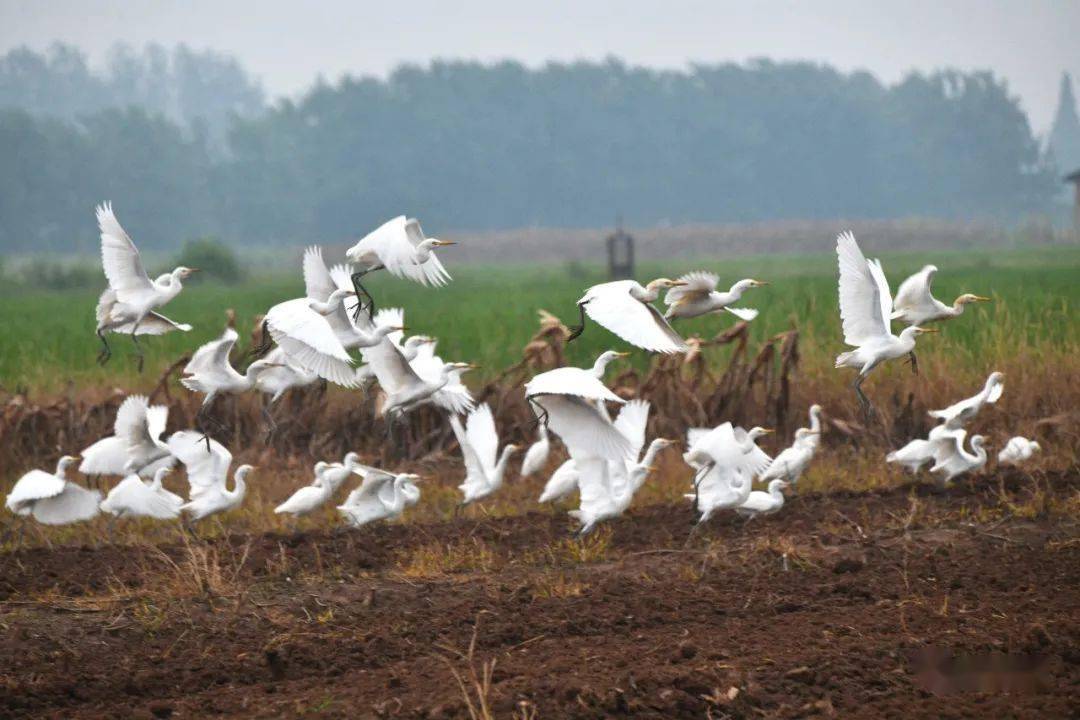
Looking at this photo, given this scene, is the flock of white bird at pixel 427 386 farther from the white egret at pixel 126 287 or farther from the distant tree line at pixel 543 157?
the distant tree line at pixel 543 157

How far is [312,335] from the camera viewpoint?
7879 mm

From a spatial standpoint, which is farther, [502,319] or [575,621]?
[502,319]

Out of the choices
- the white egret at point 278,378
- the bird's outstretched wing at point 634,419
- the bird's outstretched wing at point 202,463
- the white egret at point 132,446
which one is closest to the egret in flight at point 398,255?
the white egret at point 278,378

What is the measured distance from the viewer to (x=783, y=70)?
254 feet

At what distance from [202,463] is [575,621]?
3920 mm

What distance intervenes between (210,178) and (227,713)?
187 feet

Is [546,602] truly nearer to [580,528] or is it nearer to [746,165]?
[580,528]

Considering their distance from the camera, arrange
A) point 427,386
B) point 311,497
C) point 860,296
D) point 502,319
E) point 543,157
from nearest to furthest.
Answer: point 860,296 → point 427,386 → point 311,497 → point 502,319 → point 543,157

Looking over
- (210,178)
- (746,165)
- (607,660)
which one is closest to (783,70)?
(746,165)

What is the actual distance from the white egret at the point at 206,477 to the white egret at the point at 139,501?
0.39 ft

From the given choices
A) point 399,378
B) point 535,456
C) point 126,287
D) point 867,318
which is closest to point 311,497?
point 399,378

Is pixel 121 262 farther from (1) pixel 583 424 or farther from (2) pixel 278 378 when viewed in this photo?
(1) pixel 583 424

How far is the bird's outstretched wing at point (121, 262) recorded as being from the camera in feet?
29.7

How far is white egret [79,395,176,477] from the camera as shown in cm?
1023
